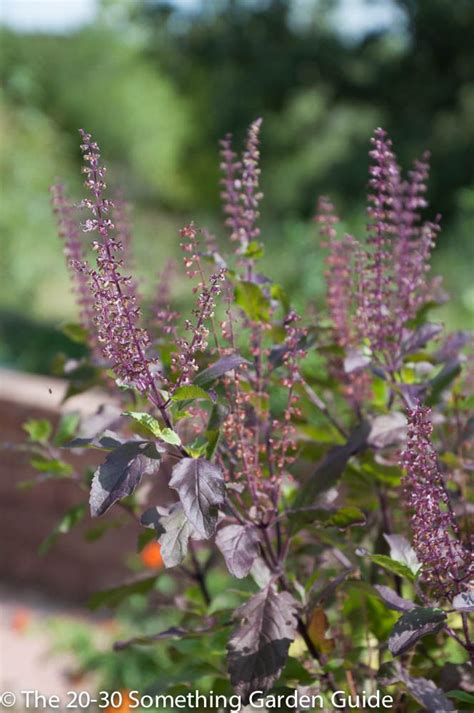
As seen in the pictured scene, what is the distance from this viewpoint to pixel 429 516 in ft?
3.31

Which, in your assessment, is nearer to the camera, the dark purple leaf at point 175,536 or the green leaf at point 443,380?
the dark purple leaf at point 175,536

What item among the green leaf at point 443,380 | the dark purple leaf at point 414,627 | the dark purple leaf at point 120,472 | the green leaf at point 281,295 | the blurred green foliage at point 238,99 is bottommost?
the dark purple leaf at point 414,627

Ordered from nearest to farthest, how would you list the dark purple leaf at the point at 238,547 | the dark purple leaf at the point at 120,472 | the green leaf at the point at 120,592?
the dark purple leaf at the point at 120,472
the dark purple leaf at the point at 238,547
the green leaf at the point at 120,592

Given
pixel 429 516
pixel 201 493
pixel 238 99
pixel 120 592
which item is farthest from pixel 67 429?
pixel 238 99

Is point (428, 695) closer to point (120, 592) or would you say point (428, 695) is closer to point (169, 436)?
point (169, 436)

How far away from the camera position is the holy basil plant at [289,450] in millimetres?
1017

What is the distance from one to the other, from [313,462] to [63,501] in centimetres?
178

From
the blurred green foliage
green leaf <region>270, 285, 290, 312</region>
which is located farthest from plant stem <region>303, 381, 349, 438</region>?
the blurred green foliage

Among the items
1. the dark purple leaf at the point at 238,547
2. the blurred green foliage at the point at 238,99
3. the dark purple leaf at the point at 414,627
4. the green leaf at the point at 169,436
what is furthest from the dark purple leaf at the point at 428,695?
the blurred green foliage at the point at 238,99

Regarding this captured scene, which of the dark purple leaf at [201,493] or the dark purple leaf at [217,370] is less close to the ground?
the dark purple leaf at [217,370]

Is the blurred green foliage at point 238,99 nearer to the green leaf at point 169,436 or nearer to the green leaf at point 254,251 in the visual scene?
the green leaf at point 254,251

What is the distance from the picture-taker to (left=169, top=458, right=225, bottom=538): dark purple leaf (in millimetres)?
987

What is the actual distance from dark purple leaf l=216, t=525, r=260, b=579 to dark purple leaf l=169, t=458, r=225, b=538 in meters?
0.10

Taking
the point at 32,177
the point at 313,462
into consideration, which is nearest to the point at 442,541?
the point at 313,462
